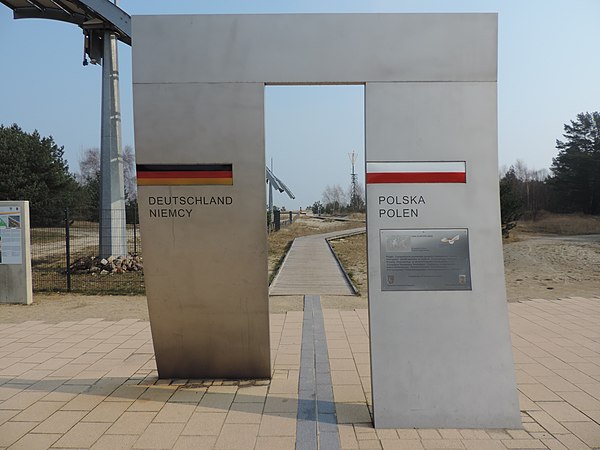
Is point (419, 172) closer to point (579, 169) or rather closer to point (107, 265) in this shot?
point (107, 265)

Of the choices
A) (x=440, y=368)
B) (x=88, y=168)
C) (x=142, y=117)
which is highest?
(x=88, y=168)

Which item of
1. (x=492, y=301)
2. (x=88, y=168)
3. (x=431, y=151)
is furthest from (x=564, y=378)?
(x=88, y=168)

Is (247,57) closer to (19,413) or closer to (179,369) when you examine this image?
(179,369)

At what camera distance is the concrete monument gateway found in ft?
13.1

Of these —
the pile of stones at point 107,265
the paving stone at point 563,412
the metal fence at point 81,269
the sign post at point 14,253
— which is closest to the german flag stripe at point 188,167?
the paving stone at point 563,412

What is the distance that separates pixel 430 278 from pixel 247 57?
2.54 metres

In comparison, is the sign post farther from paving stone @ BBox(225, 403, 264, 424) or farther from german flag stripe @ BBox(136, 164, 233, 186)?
paving stone @ BBox(225, 403, 264, 424)

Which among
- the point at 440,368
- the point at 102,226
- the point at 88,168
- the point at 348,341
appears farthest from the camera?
the point at 88,168

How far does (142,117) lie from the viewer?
4363mm

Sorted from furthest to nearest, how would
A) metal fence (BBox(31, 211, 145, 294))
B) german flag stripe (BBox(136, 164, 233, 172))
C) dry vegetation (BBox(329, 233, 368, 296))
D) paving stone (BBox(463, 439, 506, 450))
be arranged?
dry vegetation (BBox(329, 233, 368, 296)) < metal fence (BBox(31, 211, 145, 294)) < german flag stripe (BBox(136, 164, 233, 172)) < paving stone (BBox(463, 439, 506, 450))

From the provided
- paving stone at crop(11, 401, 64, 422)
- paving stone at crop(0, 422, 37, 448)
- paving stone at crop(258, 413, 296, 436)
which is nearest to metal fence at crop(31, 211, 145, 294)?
paving stone at crop(11, 401, 64, 422)

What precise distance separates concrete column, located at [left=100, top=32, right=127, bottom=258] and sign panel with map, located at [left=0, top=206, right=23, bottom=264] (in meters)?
4.19

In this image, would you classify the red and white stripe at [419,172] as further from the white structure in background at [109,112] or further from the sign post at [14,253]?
the white structure in background at [109,112]

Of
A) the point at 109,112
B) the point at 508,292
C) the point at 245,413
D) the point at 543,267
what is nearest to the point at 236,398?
the point at 245,413
